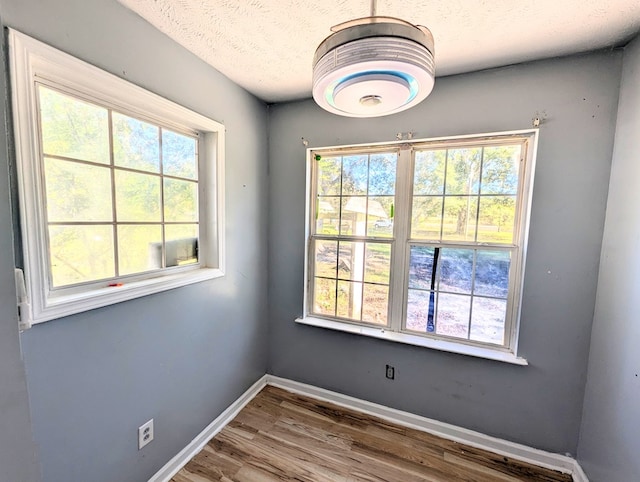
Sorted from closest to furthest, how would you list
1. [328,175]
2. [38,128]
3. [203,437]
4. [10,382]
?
[10,382]
[38,128]
[203,437]
[328,175]

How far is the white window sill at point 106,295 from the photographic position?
109 centimetres

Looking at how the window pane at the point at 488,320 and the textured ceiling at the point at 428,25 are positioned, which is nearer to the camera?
the textured ceiling at the point at 428,25

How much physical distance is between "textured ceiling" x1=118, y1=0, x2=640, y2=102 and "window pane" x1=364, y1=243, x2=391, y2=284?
1235mm

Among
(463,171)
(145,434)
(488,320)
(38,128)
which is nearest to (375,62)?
(38,128)

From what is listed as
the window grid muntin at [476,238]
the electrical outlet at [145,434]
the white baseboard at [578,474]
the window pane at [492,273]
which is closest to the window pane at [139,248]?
the electrical outlet at [145,434]

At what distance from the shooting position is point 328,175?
7.43 feet

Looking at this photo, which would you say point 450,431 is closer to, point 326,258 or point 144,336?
point 326,258

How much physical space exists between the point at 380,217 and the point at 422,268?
480 mm

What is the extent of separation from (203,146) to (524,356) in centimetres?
245

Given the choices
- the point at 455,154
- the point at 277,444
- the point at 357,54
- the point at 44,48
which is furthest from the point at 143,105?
the point at 277,444

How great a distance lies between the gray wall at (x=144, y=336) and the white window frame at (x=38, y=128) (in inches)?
2.2

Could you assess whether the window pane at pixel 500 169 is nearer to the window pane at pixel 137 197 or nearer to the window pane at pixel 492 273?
the window pane at pixel 492 273

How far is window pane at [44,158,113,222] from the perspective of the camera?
116 centimetres

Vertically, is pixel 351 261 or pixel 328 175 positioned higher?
pixel 328 175
